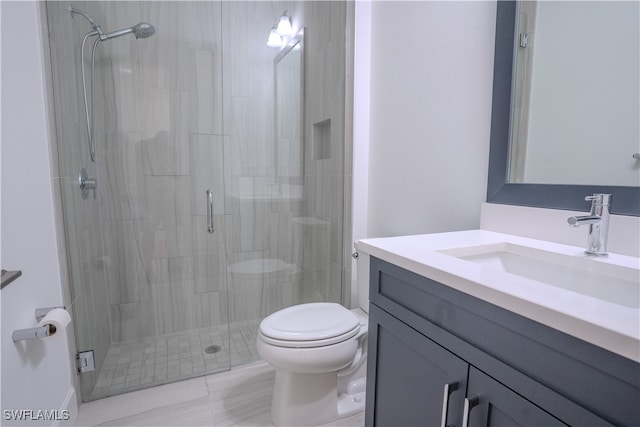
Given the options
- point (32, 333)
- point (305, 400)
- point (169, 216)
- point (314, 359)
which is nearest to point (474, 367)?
point (314, 359)

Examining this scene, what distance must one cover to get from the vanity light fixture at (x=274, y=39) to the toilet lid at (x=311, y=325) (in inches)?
68.6

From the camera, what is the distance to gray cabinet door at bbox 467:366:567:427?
1.92 ft

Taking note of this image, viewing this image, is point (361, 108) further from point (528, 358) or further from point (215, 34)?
point (528, 358)

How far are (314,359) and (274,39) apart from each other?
2018 millimetres

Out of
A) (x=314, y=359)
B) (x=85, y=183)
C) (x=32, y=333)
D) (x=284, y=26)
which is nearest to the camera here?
(x=32, y=333)

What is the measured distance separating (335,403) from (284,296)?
96 centimetres

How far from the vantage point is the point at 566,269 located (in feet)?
2.97

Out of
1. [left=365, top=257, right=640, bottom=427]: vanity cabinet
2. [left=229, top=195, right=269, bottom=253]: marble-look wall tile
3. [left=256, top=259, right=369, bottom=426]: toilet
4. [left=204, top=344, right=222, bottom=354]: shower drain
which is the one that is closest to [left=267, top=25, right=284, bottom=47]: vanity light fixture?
[left=229, top=195, right=269, bottom=253]: marble-look wall tile

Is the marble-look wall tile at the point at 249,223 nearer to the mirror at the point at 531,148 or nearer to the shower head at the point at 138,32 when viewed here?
the shower head at the point at 138,32

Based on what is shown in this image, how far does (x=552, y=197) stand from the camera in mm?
1082

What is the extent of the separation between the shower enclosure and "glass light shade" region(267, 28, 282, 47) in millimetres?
45

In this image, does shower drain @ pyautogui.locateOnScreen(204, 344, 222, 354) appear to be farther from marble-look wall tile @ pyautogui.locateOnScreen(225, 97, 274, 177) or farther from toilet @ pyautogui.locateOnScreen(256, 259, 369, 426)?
marble-look wall tile @ pyautogui.locateOnScreen(225, 97, 274, 177)

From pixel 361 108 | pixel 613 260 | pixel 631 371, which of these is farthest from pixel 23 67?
pixel 613 260

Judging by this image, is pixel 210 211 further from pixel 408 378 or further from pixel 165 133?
pixel 408 378
